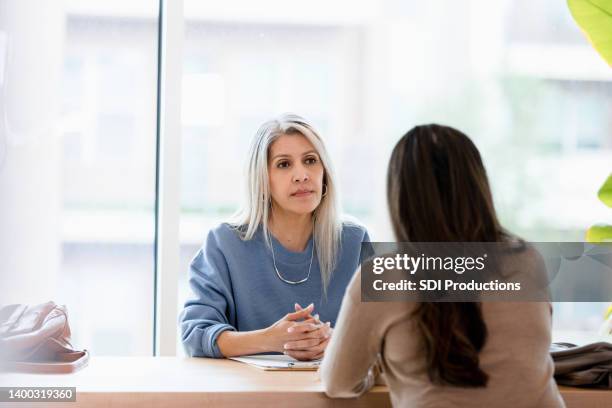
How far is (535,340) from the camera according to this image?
1401 mm

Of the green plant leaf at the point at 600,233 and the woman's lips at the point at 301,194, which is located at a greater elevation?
the woman's lips at the point at 301,194

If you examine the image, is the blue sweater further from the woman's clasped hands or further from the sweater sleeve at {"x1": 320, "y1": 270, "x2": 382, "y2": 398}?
the sweater sleeve at {"x1": 320, "y1": 270, "x2": 382, "y2": 398}

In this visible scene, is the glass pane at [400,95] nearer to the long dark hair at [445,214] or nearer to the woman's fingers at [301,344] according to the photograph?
the woman's fingers at [301,344]

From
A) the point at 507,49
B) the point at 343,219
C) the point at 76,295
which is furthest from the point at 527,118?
the point at 76,295

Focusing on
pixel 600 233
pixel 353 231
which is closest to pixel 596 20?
pixel 600 233

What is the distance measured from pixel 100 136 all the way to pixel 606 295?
6.20 feet

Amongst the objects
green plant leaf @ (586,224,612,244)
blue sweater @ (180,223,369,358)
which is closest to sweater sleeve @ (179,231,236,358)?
blue sweater @ (180,223,369,358)

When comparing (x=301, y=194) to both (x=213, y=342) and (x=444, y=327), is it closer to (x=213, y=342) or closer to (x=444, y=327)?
(x=213, y=342)

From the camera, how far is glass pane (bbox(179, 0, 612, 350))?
264 cm

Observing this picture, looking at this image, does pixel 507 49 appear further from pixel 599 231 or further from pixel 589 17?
pixel 599 231

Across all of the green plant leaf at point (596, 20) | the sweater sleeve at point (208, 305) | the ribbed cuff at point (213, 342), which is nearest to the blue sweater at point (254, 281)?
the sweater sleeve at point (208, 305)

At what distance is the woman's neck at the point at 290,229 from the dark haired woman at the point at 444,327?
0.71 meters

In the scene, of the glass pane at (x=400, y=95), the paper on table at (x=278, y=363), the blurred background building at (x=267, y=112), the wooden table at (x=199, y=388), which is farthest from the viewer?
the glass pane at (x=400, y=95)

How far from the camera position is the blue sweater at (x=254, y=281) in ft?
6.75
